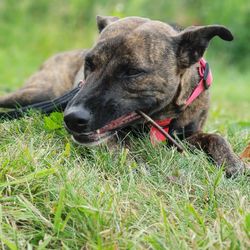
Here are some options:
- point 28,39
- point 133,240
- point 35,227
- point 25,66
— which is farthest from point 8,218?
point 28,39

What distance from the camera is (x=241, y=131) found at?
4.81 m

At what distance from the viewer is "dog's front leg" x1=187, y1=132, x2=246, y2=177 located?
374cm

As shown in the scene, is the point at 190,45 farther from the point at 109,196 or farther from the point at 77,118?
the point at 109,196

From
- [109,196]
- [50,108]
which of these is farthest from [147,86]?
[109,196]

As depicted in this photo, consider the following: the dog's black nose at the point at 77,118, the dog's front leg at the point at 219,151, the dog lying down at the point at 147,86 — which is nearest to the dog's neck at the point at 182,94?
the dog lying down at the point at 147,86

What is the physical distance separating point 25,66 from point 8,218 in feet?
24.8

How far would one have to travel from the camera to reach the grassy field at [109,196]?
259 cm

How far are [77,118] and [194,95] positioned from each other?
1006 millimetres

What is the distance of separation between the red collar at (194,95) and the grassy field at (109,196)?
4.9 inches

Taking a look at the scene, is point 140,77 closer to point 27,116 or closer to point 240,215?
point 27,116

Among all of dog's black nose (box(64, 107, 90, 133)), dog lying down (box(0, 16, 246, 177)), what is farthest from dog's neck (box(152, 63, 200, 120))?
dog's black nose (box(64, 107, 90, 133))

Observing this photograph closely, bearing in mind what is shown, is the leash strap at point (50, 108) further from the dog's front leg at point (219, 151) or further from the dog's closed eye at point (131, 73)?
the dog's front leg at point (219, 151)

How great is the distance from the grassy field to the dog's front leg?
17 cm

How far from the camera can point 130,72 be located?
12.5 feet
